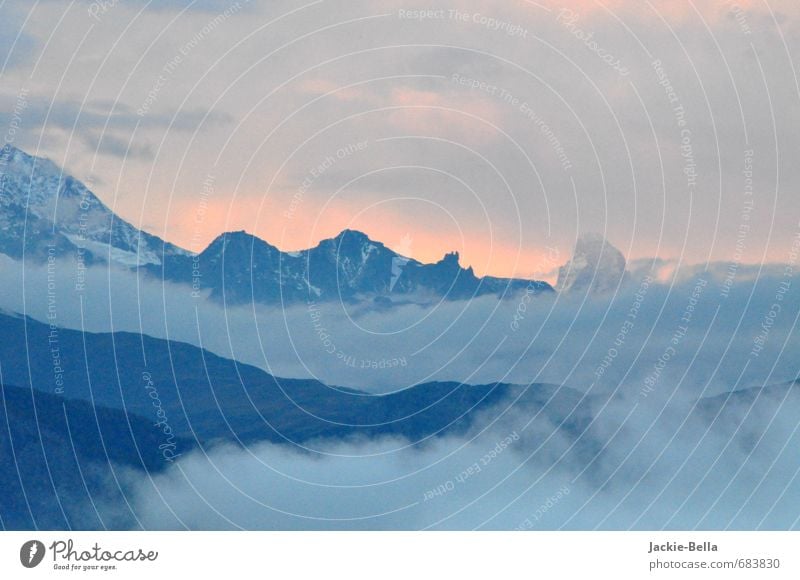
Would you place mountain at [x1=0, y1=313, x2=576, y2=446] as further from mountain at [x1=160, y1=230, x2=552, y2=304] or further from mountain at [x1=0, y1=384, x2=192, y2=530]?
mountain at [x1=160, y1=230, x2=552, y2=304]

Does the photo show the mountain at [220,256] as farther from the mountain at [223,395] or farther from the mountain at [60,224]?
the mountain at [223,395]

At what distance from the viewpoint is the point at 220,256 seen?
1441 inches

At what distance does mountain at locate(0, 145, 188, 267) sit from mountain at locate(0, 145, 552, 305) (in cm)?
3

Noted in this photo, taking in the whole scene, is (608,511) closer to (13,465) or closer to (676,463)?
(676,463)

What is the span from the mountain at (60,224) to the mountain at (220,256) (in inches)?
1.2

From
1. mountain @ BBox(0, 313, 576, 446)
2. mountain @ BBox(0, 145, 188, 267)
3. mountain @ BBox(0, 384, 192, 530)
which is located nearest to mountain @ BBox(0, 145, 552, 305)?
mountain @ BBox(0, 145, 188, 267)

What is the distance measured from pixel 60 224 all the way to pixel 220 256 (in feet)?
16.1

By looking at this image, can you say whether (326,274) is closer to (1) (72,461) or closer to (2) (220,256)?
(2) (220,256)

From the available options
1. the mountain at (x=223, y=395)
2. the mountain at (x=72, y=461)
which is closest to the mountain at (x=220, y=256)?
the mountain at (x=223, y=395)

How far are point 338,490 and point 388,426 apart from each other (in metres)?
3.19

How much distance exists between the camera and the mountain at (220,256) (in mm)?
35375

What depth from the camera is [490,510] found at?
3359 centimetres

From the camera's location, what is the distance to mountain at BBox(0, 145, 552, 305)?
35375mm
